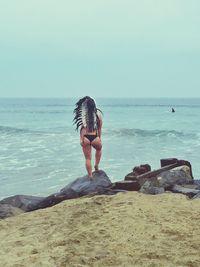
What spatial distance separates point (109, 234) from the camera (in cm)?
530

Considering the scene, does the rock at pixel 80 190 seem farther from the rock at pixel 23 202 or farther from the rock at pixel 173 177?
the rock at pixel 173 177

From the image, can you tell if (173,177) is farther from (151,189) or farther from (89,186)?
(89,186)

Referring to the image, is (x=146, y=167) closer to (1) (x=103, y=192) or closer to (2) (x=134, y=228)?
(1) (x=103, y=192)

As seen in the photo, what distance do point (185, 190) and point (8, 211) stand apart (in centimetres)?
280

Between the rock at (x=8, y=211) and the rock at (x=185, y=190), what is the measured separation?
251 centimetres

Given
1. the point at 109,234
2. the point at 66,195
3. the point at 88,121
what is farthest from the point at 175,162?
the point at 109,234

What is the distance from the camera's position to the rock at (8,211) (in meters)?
7.31

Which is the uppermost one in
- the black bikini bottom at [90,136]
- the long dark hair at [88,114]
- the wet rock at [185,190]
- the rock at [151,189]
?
the long dark hair at [88,114]

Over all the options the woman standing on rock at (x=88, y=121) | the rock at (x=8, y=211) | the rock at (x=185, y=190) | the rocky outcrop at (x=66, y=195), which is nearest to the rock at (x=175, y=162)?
the rock at (x=185, y=190)

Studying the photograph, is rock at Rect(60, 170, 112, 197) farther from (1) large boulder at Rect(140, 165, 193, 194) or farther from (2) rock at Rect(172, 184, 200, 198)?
(2) rock at Rect(172, 184, 200, 198)

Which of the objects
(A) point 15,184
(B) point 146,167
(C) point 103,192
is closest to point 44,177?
(A) point 15,184

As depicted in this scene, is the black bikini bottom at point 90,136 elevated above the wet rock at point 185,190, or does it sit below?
above

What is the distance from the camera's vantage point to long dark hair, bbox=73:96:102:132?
8836mm

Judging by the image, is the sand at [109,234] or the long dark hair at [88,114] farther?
the long dark hair at [88,114]
